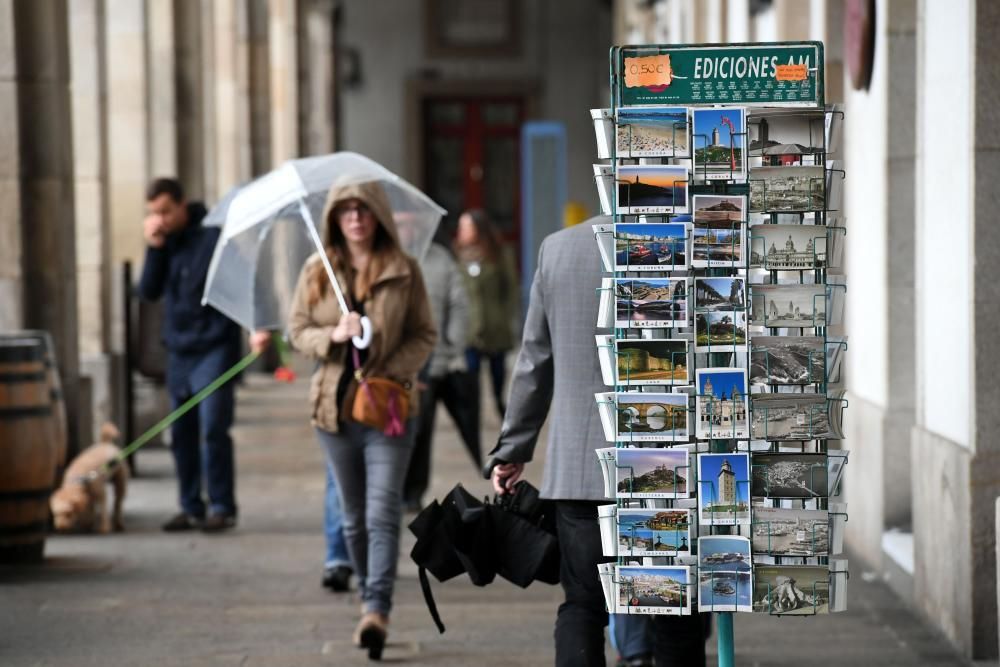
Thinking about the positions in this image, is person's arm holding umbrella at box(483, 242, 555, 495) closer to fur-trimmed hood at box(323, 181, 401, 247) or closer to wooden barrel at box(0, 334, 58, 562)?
fur-trimmed hood at box(323, 181, 401, 247)

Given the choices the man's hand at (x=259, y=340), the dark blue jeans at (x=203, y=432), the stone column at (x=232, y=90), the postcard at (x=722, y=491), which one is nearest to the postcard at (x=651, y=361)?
the postcard at (x=722, y=491)

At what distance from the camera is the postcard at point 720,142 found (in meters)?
4.32

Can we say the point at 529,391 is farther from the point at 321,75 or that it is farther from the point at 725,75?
the point at 321,75

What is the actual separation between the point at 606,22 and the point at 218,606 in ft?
88.0

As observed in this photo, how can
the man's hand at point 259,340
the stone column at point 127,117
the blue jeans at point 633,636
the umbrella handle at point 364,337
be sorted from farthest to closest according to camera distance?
the stone column at point 127,117
the man's hand at point 259,340
the umbrella handle at point 364,337
the blue jeans at point 633,636

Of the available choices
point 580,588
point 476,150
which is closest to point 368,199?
point 580,588

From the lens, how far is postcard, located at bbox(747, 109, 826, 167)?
436 cm

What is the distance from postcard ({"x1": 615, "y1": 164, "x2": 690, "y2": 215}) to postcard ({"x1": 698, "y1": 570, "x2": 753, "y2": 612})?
2.96ft

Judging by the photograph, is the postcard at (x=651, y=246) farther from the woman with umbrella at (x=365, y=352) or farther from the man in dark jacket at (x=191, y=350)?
the man in dark jacket at (x=191, y=350)

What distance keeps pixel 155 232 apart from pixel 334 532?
2453 millimetres

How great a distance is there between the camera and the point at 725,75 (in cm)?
443

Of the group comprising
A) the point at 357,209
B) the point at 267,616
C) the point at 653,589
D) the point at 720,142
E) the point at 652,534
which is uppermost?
the point at 720,142

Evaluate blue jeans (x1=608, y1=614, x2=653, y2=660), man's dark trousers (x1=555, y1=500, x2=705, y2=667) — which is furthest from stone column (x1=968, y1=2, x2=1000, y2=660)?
man's dark trousers (x1=555, y1=500, x2=705, y2=667)

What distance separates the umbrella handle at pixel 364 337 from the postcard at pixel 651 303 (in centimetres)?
246
